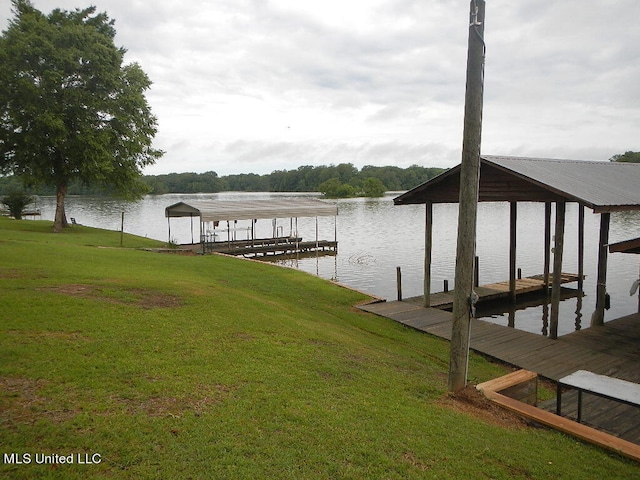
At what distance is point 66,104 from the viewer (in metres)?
27.0

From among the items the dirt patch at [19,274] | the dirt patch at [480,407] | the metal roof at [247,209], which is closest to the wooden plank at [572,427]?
the dirt patch at [480,407]

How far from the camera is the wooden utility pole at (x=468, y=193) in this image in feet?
19.9

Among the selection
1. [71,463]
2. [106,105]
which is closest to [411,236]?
[106,105]

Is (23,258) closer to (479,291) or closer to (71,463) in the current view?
(71,463)

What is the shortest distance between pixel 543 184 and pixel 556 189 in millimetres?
288

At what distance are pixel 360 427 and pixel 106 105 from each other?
2859 centimetres

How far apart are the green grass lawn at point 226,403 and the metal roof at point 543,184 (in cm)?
416

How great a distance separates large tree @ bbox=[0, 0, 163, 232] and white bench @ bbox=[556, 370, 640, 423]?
2637cm

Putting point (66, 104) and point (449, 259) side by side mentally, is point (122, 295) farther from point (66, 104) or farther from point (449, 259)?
point (66, 104)

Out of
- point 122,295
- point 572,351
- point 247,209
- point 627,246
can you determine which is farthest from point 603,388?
point 247,209

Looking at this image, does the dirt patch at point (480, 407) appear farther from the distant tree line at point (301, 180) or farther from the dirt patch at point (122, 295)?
the distant tree line at point (301, 180)

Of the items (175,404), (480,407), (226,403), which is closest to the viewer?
(175,404)

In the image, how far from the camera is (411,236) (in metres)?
36.8

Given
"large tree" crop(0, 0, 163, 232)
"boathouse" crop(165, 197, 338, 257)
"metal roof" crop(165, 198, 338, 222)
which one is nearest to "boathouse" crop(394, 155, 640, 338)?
"metal roof" crop(165, 198, 338, 222)
